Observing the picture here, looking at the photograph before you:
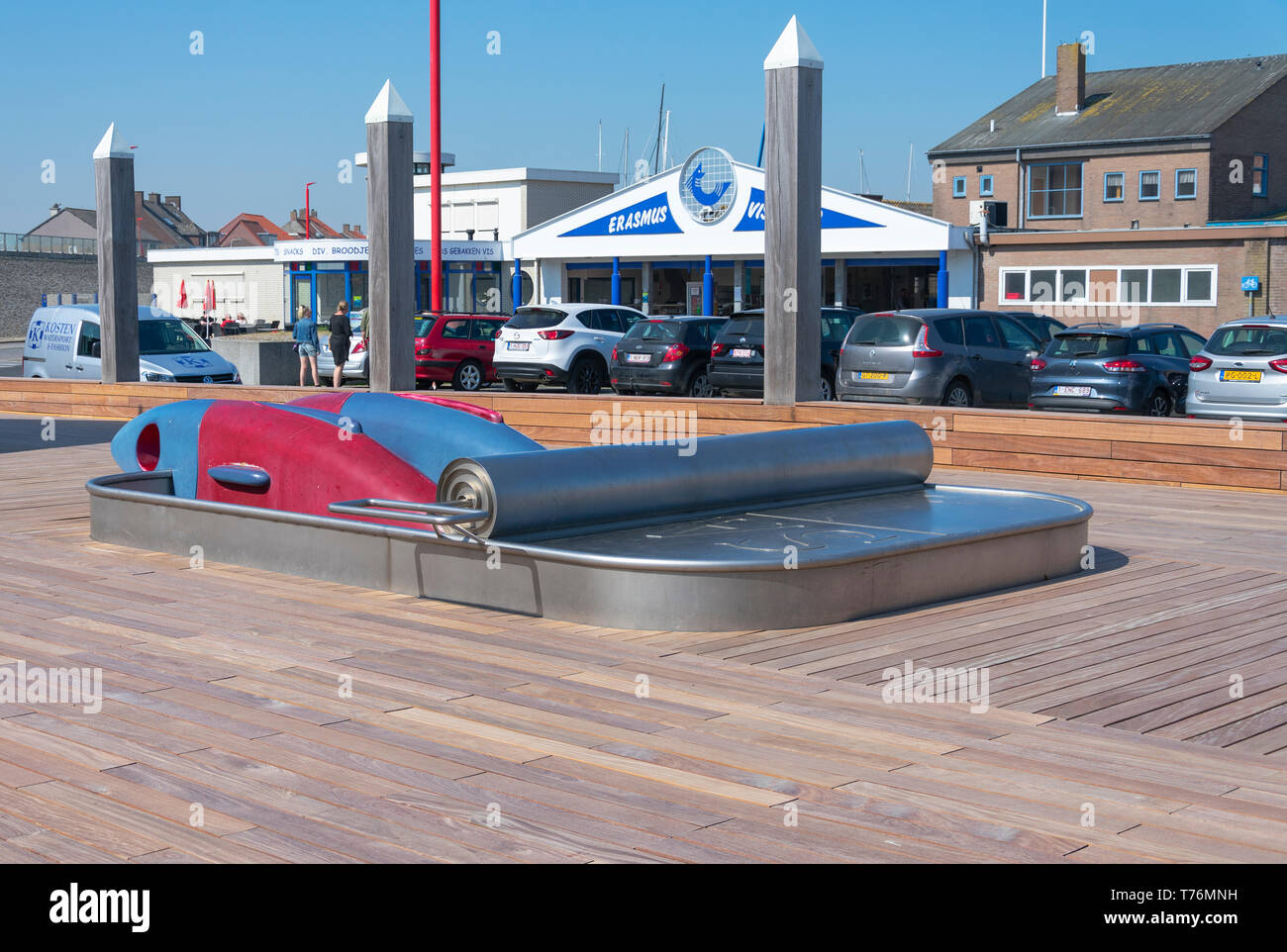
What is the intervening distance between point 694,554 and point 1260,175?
50.8 m

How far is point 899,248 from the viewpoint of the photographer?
38.2m

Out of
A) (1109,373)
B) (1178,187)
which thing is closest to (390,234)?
(1109,373)

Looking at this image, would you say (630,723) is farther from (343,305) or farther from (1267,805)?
(343,305)

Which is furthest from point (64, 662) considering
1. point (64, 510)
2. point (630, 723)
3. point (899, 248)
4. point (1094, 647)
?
point (899, 248)

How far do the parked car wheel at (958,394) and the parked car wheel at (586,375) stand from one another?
9.38 metres

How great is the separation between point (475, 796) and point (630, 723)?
0.95 m

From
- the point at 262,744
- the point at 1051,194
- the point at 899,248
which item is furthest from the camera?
the point at 1051,194

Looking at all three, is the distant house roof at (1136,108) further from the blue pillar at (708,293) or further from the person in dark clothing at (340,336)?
the person in dark clothing at (340,336)

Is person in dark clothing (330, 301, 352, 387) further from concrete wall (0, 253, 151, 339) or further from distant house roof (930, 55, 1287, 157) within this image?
concrete wall (0, 253, 151, 339)

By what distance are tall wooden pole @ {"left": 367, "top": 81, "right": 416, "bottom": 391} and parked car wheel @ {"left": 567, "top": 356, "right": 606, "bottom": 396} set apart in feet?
35.8

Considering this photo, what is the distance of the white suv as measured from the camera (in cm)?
2636

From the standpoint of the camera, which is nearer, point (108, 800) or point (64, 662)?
point (108, 800)

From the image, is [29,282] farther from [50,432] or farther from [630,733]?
[630,733]

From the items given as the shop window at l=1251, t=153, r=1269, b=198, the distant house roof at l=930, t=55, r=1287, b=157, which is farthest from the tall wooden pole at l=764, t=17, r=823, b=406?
the shop window at l=1251, t=153, r=1269, b=198
